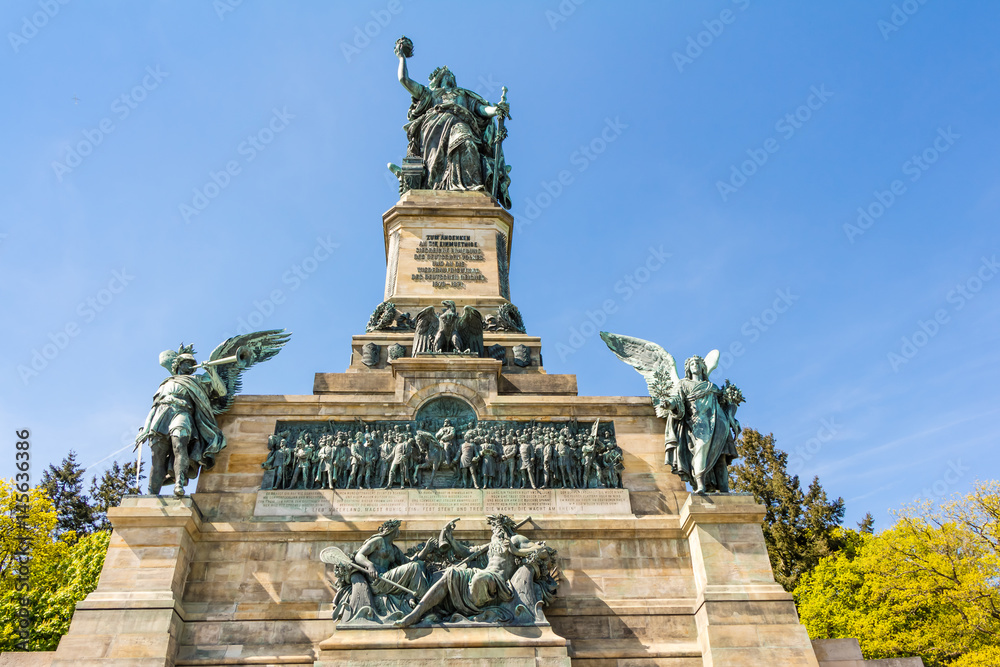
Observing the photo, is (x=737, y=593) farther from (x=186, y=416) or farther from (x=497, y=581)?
(x=186, y=416)

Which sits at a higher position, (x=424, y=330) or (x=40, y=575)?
(x=424, y=330)

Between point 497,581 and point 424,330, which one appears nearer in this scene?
point 497,581

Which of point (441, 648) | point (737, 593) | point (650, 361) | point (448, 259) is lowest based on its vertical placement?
point (441, 648)

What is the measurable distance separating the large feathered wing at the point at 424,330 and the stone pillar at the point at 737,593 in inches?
243

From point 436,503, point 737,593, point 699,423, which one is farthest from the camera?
point 699,423

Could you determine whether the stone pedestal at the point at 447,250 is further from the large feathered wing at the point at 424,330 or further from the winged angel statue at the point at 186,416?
the winged angel statue at the point at 186,416

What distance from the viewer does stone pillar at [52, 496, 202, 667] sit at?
11.5 m

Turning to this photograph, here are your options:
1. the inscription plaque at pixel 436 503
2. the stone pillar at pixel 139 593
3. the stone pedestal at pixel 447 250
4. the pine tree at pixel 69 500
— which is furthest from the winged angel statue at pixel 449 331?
the pine tree at pixel 69 500

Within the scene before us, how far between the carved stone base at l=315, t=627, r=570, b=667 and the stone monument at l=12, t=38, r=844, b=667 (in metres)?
0.03

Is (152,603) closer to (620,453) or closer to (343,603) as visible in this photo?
(343,603)

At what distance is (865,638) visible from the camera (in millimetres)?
27000

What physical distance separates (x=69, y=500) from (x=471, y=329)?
28.3 metres

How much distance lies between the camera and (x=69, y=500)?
35.6 metres

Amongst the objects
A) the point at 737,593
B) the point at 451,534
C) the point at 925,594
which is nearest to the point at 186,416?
the point at 451,534
